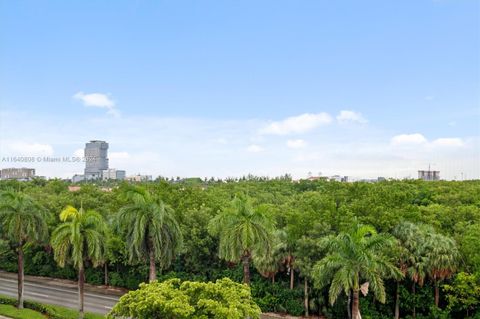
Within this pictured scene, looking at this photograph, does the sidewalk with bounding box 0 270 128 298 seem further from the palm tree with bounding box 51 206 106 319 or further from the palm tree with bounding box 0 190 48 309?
the palm tree with bounding box 51 206 106 319

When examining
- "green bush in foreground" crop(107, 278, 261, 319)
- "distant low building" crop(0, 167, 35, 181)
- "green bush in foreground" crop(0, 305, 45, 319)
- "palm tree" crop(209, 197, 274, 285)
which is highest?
"distant low building" crop(0, 167, 35, 181)

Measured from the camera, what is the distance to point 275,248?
98.5ft

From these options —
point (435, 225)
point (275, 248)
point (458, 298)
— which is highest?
point (435, 225)

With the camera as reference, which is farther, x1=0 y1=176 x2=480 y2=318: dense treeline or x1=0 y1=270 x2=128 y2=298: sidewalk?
x1=0 y1=270 x2=128 y2=298: sidewalk

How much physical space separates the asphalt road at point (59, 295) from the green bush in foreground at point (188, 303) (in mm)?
18111

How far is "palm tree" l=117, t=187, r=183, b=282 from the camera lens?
2541 centimetres

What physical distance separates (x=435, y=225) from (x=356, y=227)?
12.7m

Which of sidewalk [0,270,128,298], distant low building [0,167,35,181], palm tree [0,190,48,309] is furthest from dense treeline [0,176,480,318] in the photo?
distant low building [0,167,35,181]

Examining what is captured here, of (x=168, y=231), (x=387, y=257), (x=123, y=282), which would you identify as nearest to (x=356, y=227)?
(x=387, y=257)

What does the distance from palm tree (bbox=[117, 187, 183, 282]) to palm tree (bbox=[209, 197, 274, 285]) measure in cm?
379

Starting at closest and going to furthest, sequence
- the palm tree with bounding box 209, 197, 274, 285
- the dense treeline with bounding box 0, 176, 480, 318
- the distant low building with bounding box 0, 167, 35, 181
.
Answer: the dense treeline with bounding box 0, 176, 480, 318, the palm tree with bounding box 209, 197, 274, 285, the distant low building with bounding box 0, 167, 35, 181

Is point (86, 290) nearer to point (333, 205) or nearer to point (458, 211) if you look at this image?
point (333, 205)

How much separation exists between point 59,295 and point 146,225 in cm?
1634

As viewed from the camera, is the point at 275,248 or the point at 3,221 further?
the point at 275,248
